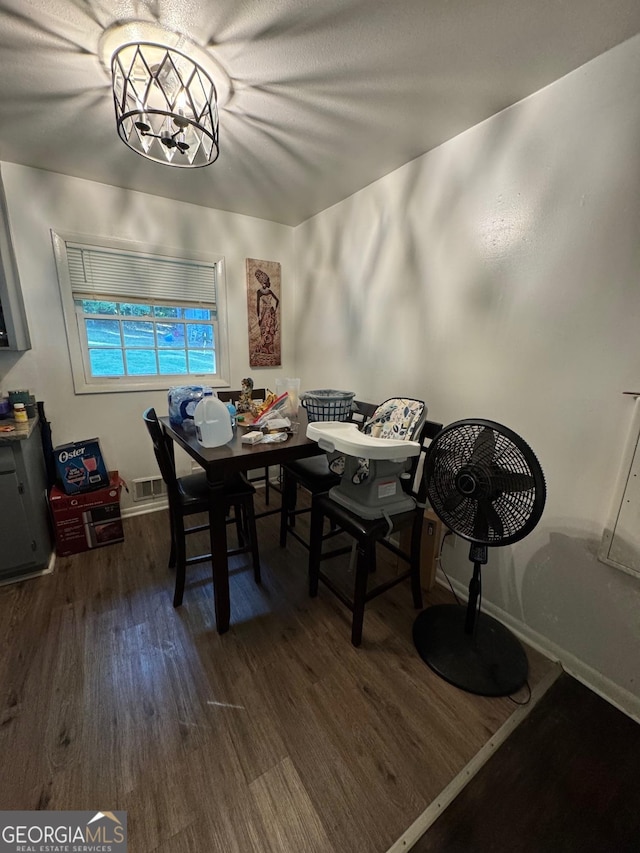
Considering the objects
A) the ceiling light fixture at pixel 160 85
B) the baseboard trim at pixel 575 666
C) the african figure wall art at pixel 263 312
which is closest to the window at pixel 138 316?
the african figure wall art at pixel 263 312

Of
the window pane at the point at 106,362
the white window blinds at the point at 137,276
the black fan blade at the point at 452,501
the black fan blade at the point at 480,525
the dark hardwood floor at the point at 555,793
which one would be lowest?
the dark hardwood floor at the point at 555,793

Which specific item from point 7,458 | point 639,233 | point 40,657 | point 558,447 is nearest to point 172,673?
point 40,657

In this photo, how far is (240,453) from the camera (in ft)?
4.49

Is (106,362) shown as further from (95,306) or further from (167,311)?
(167,311)

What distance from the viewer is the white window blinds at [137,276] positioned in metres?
2.31

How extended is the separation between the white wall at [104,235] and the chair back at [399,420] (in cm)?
185

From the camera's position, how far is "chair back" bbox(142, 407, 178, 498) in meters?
1.53

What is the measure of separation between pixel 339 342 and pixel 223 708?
92.4 inches

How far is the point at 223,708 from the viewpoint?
1.27 m

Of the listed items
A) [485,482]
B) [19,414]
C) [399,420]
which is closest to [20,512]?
[19,414]

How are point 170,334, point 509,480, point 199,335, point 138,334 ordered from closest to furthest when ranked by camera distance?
1. point 509,480
2. point 138,334
3. point 170,334
4. point 199,335

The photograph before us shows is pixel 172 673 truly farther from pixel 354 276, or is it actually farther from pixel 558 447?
pixel 354 276

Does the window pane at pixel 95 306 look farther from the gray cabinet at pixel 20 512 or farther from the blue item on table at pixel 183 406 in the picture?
the blue item on table at pixel 183 406

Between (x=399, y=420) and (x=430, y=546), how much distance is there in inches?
32.2
